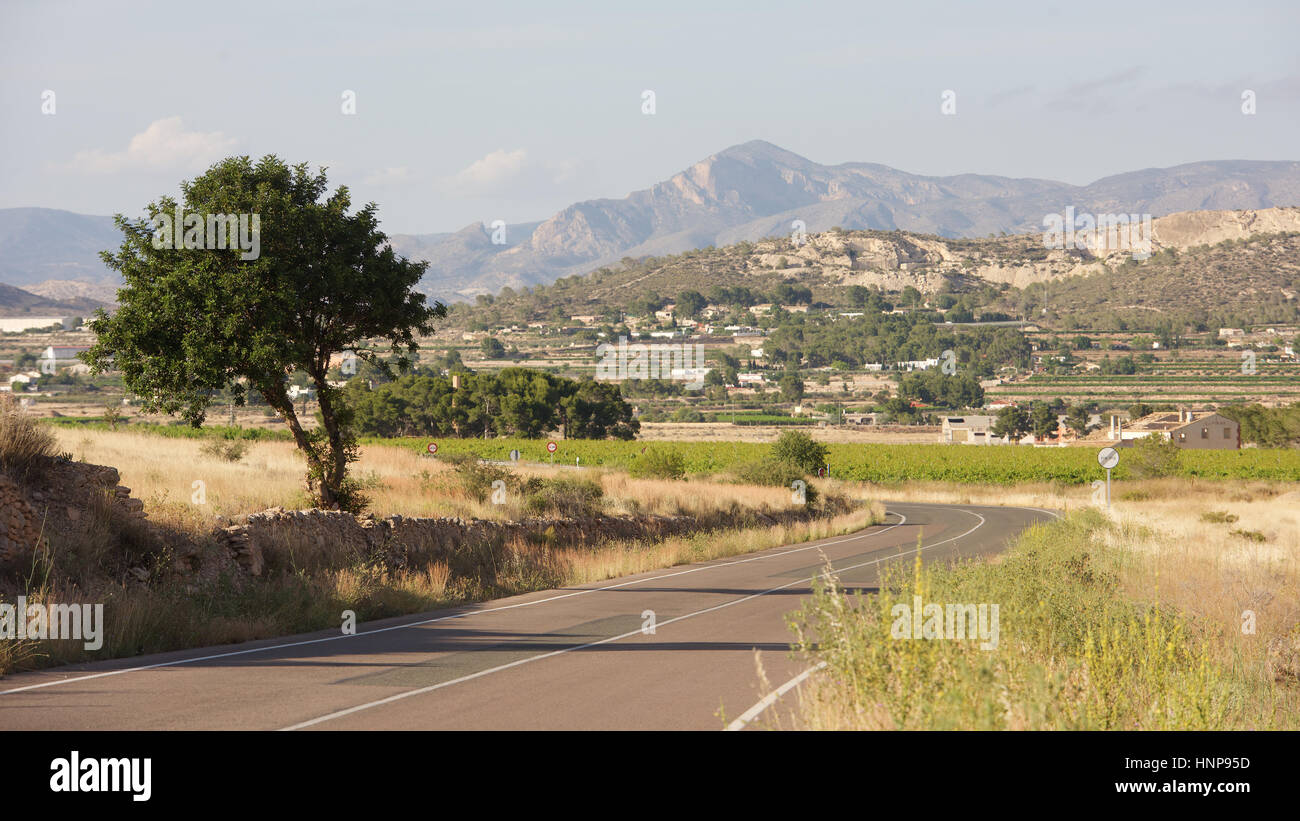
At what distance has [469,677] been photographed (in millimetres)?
11047

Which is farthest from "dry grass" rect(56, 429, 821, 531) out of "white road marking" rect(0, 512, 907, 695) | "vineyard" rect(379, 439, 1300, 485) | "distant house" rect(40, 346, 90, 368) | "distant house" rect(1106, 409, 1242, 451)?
"distant house" rect(40, 346, 90, 368)

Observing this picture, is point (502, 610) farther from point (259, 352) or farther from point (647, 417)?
point (647, 417)

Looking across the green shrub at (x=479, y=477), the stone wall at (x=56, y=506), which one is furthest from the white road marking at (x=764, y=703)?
the green shrub at (x=479, y=477)

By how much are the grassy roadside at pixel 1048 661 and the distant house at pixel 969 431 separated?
10005 cm

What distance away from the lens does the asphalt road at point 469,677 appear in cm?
880

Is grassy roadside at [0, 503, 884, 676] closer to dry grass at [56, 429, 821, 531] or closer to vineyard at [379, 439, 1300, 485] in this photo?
dry grass at [56, 429, 821, 531]

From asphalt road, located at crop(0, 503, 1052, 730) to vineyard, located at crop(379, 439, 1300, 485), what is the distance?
182 feet

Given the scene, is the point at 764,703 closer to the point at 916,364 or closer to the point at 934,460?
the point at 934,460

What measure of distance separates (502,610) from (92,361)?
8699 millimetres

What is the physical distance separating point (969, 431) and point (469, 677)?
10975 centimetres

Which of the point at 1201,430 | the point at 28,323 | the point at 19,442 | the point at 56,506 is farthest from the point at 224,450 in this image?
the point at 28,323

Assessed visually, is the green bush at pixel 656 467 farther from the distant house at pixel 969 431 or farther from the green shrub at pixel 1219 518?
the distant house at pixel 969 431

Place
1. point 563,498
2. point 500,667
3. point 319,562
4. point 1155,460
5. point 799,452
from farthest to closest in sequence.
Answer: point 1155,460
point 799,452
point 563,498
point 319,562
point 500,667
